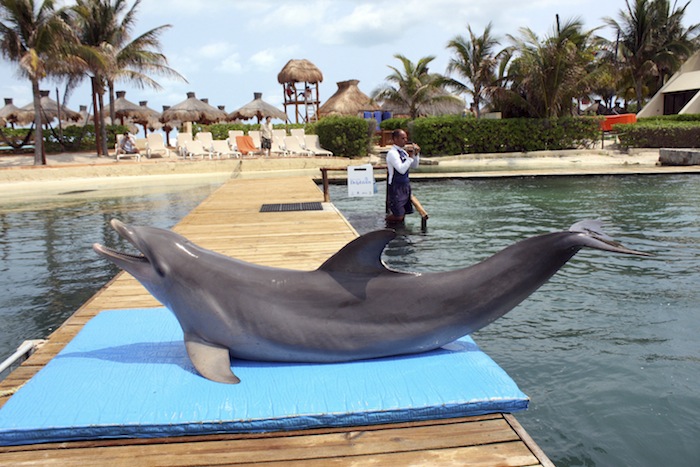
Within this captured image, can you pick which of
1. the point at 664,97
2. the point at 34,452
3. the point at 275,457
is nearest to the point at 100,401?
the point at 34,452

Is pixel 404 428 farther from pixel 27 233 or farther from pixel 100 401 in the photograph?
pixel 27 233

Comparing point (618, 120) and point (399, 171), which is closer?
point (399, 171)

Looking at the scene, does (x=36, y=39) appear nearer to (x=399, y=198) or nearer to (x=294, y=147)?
(x=294, y=147)

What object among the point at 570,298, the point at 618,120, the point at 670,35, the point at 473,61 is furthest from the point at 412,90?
the point at 570,298

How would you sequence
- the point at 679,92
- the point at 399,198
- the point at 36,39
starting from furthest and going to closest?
1. the point at 679,92
2. the point at 36,39
3. the point at 399,198

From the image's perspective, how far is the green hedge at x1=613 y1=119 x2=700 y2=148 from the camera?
30.9 meters

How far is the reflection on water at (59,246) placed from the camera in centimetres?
677

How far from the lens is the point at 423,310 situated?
3.30 meters

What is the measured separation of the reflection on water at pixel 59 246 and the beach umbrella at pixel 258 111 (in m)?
22.3

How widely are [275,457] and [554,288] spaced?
531 cm

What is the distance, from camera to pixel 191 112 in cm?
4097

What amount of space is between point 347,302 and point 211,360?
82cm

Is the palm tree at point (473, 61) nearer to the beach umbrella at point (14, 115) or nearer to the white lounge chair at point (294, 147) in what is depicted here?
the white lounge chair at point (294, 147)

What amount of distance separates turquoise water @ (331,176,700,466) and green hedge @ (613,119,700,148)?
68.2ft
